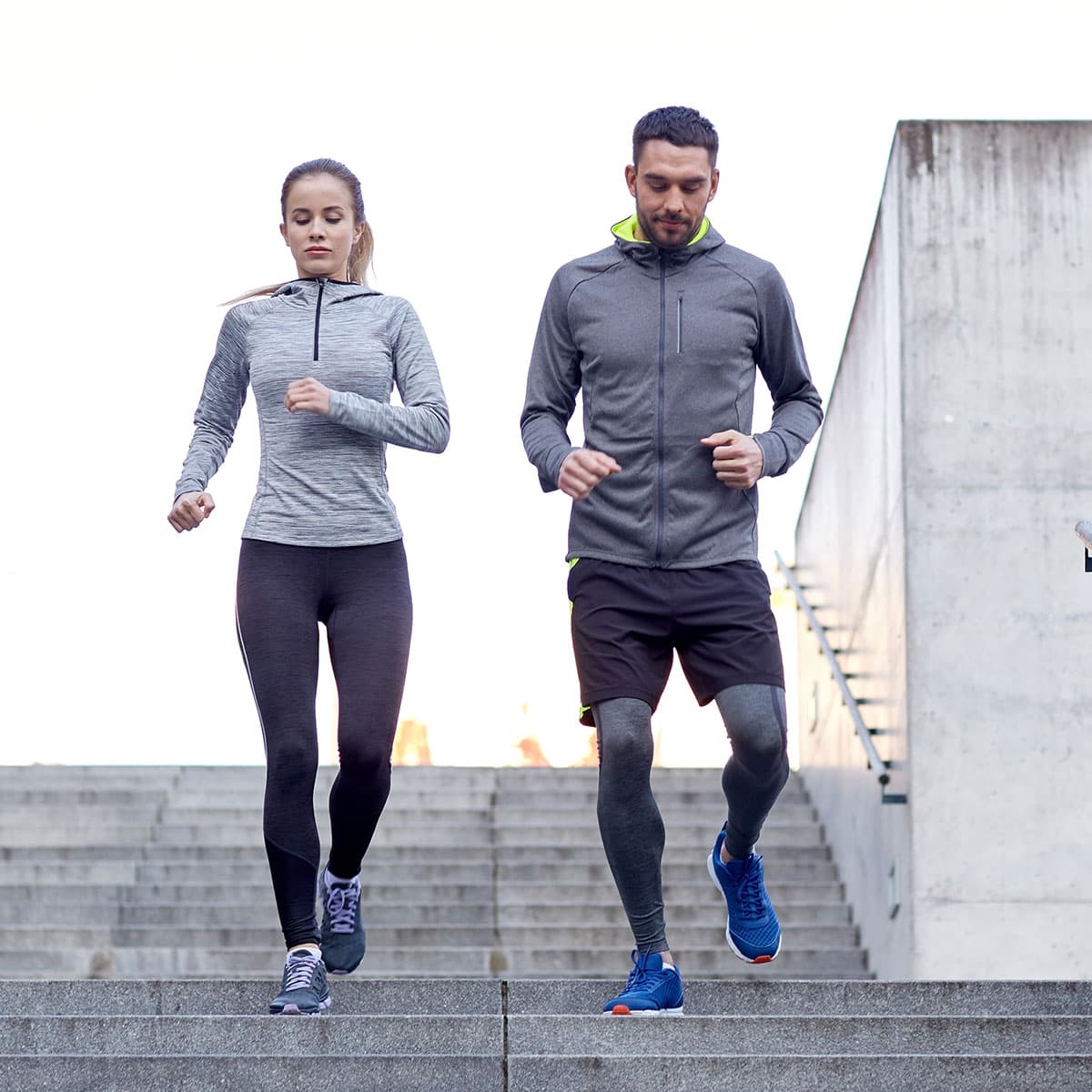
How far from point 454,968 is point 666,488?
18.1 feet

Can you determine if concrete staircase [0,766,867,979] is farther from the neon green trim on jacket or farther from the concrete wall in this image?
the neon green trim on jacket

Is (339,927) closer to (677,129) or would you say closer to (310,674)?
(310,674)

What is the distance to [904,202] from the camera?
8156 mm

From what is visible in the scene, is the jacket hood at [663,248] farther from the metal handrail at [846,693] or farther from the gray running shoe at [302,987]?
the metal handrail at [846,693]

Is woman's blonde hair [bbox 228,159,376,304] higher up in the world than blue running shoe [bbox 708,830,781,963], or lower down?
higher up

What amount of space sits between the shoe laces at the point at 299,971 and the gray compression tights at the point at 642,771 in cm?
69

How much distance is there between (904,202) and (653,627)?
431 centimetres

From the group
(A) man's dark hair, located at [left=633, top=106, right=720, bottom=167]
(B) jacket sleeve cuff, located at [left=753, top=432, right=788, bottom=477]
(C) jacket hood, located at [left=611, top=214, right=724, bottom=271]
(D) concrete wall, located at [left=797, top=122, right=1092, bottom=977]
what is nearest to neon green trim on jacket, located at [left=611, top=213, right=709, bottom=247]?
(C) jacket hood, located at [left=611, top=214, right=724, bottom=271]

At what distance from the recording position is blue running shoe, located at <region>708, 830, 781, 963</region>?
4.52 metres

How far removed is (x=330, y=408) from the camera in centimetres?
432

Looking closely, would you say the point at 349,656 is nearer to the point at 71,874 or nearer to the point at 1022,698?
the point at 1022,698

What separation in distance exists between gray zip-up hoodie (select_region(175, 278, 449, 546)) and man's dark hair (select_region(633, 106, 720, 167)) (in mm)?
719

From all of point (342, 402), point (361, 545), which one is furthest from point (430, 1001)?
point (342, 402)

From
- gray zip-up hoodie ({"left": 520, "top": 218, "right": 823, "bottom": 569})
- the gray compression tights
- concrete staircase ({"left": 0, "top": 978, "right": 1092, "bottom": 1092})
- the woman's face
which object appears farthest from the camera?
the woman's face
